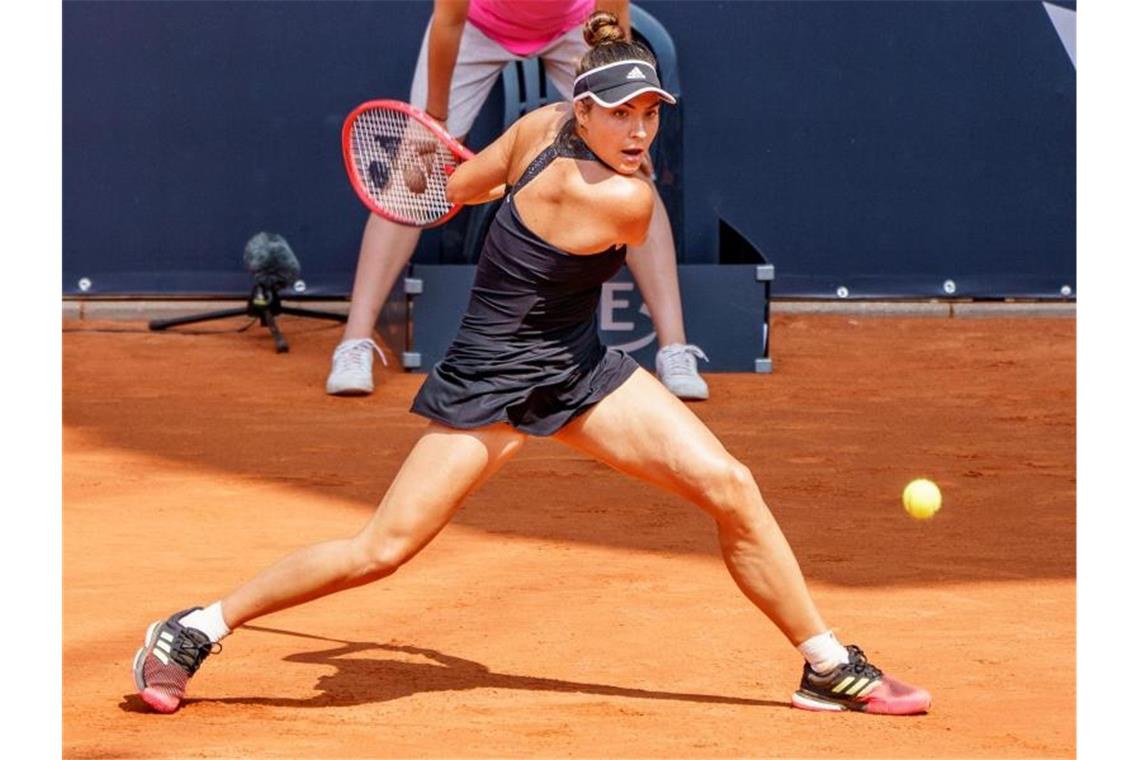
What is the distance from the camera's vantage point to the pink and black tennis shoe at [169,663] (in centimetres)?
395

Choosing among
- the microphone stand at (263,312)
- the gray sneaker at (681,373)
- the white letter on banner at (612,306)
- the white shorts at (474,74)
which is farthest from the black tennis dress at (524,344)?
the microphone stand at (263,312)

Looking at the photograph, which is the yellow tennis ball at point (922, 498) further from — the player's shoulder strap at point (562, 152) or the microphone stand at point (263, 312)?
the microphone stand at point (263, 312)

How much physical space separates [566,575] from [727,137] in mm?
4961

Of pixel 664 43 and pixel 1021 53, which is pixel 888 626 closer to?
pixel 664 43

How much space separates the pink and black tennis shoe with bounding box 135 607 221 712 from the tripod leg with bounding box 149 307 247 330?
17.7 feet

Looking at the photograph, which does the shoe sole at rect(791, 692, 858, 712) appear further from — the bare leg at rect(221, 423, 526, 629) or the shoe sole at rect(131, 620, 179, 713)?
the shoe sole at rect(131, 620, 179, 713)

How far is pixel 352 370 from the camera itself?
7.94 metres

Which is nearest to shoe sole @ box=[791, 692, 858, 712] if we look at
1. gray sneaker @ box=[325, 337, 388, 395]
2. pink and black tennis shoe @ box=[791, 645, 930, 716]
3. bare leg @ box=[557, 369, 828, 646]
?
pink and black tennis shoe @ box=[791, 645, 930, 716]

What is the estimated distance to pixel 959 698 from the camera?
13.6 ft

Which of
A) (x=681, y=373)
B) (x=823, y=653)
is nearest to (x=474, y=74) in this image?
(x=681, y=373)

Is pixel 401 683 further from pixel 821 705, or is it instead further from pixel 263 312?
pixel 263 312

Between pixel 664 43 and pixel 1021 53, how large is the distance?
2.22 metres

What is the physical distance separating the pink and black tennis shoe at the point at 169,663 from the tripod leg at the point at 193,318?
212 inches

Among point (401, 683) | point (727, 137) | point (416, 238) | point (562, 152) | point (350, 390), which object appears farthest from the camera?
point (727, 137)
